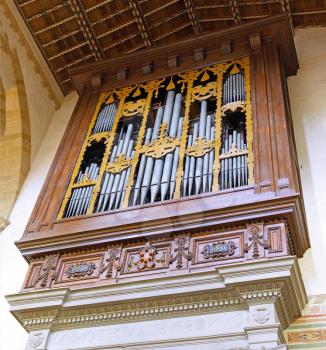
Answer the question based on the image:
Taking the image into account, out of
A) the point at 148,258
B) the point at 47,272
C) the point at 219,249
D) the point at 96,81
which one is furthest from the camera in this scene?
the point at 96,81

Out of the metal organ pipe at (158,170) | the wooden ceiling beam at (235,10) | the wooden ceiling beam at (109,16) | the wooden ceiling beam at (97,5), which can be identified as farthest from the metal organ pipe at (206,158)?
the wooden ceiling beam at (97,5)

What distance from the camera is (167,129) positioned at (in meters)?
8.45

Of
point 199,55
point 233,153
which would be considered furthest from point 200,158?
point 199,55

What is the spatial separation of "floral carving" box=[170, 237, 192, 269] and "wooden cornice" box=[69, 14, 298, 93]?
3737mm

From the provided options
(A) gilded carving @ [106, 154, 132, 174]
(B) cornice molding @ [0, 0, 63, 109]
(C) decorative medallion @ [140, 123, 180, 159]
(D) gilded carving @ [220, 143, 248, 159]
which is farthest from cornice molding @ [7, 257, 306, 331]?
(B) cornice molding @ [0, 0, 63, 109]

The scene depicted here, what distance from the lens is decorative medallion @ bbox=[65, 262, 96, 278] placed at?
22.6 feet

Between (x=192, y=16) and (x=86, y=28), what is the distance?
194cm

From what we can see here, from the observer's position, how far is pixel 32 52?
36.8ft

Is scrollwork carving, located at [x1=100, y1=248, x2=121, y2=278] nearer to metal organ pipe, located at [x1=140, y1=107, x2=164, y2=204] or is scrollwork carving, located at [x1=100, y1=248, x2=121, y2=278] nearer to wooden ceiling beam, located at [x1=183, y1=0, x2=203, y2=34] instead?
metal organ pipe, located at [x1=140, y1=107, x2=164, y2=204]

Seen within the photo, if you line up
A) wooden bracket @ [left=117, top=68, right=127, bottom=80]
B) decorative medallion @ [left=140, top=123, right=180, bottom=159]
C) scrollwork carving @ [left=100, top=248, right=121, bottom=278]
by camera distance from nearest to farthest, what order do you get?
scrollwork carving @ [left=100, top=248, right=121, bottom=278] → decorative medallion @ [left=140, top=123, right=180, bottom=159] → wooden bracket @ [left=117, top=68, right=127, bottom=80]

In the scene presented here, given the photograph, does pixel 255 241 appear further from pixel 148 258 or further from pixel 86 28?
pixel 86 28

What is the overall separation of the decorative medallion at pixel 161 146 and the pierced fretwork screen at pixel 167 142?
0.01 m

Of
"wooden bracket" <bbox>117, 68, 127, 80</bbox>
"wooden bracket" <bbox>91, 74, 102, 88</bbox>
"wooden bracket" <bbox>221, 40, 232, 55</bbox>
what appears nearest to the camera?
"wooden bracket" <bbox>221, 40, 232, 55</bbox>

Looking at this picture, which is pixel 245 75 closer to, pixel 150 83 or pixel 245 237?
pixel 150 83
